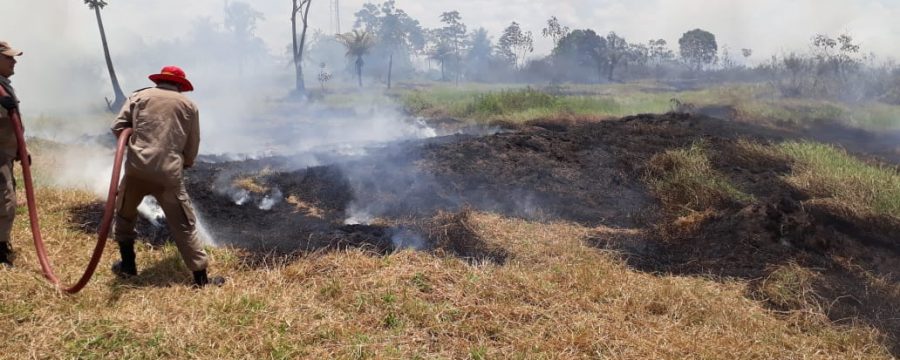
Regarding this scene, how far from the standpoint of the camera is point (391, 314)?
11.0ft

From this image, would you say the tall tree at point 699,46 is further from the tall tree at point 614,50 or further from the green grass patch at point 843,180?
the green grass patch at point 843,180

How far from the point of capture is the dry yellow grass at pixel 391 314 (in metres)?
2.89

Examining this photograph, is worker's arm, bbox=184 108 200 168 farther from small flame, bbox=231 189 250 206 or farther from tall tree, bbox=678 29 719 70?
tall tree, bbox=678 29 719 70

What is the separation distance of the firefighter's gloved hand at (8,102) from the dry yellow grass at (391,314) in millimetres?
1111

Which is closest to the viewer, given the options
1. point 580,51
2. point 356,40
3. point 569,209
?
point 569,209

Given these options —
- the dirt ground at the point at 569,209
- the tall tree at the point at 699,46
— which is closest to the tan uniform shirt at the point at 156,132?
the dirt ground at the point at 569,209

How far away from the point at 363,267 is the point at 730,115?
61.5 feet

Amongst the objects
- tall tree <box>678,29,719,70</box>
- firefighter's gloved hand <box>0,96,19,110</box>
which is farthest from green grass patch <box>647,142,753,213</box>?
tall tree <box>678,29,719,70</box>

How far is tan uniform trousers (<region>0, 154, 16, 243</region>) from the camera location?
146 inches

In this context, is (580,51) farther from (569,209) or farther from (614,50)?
(569,209)

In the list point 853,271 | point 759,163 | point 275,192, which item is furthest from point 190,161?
point 759,163

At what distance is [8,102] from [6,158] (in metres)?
0.47

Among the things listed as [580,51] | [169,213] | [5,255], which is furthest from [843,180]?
[580,51]

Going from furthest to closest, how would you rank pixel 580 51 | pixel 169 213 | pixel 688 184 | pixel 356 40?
pixel 580 51
pixel 356 40
pixel 688 184
pixel 169 213
